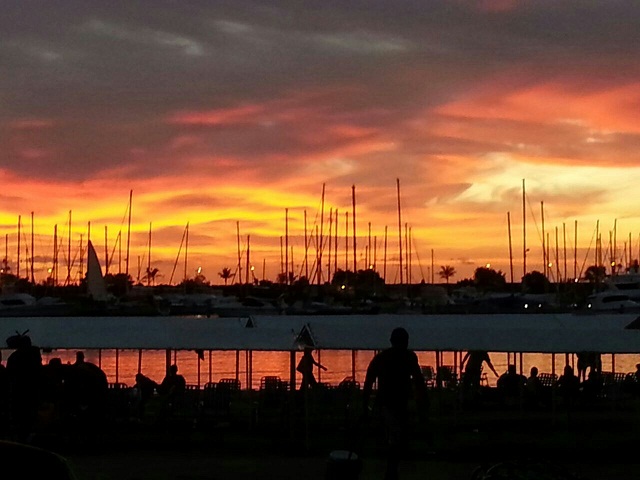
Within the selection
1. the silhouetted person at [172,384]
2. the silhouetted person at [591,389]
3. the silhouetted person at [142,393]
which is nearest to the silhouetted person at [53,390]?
the silhouetted person at [142,393]

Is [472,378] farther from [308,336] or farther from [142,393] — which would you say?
[308,336]

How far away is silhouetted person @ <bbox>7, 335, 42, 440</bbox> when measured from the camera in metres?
17.5

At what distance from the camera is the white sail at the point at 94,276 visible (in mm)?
85000

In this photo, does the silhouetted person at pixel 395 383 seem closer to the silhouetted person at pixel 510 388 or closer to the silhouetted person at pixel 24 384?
the silhouetted person at pixel 24 384

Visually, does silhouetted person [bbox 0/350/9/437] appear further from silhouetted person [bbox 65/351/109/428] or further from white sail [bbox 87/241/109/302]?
white sail [bbox 87/241/109/302]

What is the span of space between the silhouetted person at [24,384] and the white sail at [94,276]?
2659 inches

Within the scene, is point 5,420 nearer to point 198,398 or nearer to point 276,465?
point 198,398

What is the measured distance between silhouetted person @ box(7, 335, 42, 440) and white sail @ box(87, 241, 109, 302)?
67531 millimetres

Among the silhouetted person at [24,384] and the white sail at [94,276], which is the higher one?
the white sail at [94,276]

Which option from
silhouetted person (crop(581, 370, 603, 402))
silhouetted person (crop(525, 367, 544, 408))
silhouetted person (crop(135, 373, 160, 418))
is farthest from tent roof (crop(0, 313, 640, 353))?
silhouetted person (crop(581, 370, 603, 402))

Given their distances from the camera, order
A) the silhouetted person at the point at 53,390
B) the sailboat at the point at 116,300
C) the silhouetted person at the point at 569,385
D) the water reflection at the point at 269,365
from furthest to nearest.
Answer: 1. the sailboat at the point at 116,300
2. the water reflection at the point at 269,365
3. the silhouetted person at the point at 569,385
4. the silhouetted person at the point at 53,390

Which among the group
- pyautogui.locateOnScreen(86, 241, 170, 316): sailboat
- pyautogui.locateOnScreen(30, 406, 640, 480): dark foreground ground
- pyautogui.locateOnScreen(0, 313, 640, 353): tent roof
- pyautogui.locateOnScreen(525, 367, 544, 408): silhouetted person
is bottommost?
pyautogui.locateOnScreen(30, 406, 640, 480): dark foreground ground

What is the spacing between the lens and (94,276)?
87500 mm

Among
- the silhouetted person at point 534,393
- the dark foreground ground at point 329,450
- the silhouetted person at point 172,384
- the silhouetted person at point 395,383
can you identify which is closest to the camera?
the silhouetted person at point 395,383
